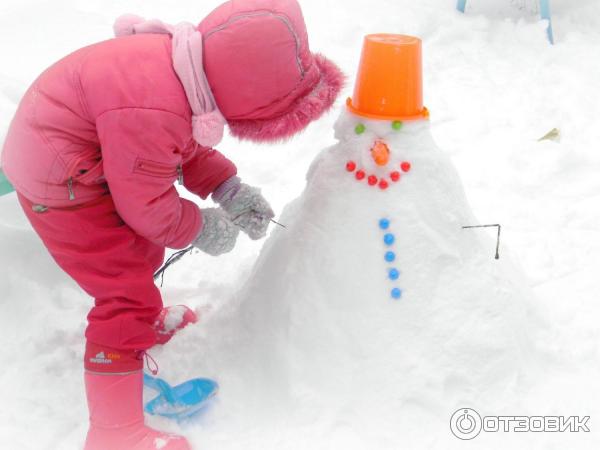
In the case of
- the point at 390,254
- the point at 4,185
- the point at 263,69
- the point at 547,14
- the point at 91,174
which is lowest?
the point at 547,14

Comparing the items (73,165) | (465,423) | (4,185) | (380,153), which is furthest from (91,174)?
(465,423)

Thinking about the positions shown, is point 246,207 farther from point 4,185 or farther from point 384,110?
point 4,185

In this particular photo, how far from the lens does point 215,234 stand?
1.27 m

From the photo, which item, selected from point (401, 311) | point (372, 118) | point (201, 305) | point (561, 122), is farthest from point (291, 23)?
point (561, 122)

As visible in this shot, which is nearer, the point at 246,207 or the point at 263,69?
the point at 263,69

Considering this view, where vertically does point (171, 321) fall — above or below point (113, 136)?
below

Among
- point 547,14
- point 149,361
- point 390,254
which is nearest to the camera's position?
point 390,254

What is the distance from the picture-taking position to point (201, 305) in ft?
5.09

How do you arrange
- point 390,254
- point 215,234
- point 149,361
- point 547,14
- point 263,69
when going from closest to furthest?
point 263,69
point 390,254
point 215,234
point 149,361
point 547,14

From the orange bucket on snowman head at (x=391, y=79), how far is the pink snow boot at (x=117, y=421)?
25.7 inches

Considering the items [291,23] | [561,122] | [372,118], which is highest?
[291,23]

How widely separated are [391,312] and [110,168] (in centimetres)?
54

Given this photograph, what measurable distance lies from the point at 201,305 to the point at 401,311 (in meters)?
0.56

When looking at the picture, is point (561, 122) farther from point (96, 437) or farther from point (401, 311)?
point (96, 437)
